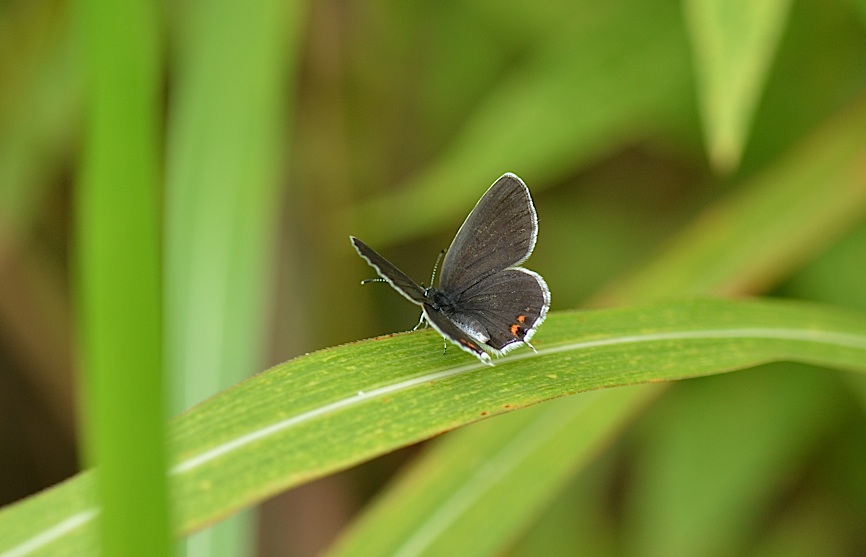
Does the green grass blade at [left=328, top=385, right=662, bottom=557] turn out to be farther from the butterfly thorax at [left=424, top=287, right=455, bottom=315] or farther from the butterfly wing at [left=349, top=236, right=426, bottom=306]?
the butterfly wing at [left=349, top=236, right=426, bottom=306]

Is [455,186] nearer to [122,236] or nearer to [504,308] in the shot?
[504,308]

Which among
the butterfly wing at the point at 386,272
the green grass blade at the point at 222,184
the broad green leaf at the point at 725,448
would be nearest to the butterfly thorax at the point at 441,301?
the butterfly wing at the point at 386,272

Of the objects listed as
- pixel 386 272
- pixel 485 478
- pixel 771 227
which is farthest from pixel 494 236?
pixel 771 227

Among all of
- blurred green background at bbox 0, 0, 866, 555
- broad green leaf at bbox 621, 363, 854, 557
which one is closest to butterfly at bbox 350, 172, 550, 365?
blurred green background at bbox 0, 0, 866, 555

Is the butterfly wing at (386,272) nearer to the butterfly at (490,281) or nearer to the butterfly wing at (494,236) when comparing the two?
the butterfly at (490,281)

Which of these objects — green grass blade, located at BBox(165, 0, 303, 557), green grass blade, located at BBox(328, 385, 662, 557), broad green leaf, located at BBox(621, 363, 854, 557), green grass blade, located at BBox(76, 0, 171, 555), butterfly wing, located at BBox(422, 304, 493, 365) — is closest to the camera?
green grass blade, located at BBox(76, 0, 171, 555)
